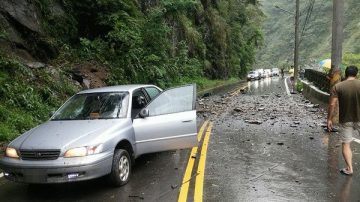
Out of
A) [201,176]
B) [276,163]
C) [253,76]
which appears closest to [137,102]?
[201,176]

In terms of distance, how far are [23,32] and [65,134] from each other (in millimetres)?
11122

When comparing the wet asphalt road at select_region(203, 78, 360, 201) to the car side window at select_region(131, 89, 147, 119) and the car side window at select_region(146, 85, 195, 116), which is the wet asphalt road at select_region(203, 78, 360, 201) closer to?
the car side window at select_region(146, 85, 195, 116)

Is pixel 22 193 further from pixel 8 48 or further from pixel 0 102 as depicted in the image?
pixel 8 48

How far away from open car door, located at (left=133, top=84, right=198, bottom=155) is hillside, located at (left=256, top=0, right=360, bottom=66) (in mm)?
90464

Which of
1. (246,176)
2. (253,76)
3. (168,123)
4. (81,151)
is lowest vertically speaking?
(253,76)

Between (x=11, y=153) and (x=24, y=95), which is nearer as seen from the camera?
(x=11, y=153)

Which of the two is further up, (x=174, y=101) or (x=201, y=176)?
(x=174, y=101)

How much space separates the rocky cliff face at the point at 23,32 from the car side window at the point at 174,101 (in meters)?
8.86

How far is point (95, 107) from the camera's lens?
26.9 ft

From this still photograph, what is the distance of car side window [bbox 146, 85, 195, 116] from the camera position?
8.34 m

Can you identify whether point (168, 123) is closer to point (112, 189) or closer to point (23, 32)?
point (112, 189)

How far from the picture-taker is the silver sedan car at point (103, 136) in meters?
6.52

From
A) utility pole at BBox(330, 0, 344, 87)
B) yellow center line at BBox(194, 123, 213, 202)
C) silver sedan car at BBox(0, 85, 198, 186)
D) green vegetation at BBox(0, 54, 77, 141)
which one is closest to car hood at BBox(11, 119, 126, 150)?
silver sedan car at BBox(0, 85, 198, 186)

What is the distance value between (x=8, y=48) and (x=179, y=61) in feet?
57.0
